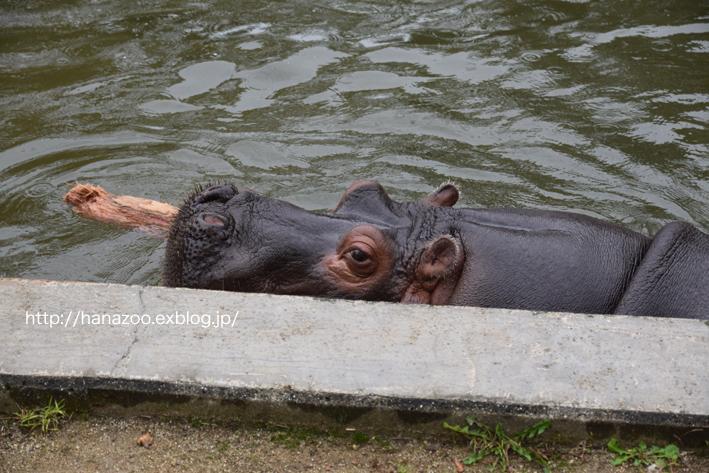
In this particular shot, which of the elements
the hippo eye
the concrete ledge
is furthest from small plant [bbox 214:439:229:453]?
the hippo eye

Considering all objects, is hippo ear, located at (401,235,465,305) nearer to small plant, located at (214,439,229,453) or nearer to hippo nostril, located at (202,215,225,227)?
hippo nostril, located at (202,215,225,227)

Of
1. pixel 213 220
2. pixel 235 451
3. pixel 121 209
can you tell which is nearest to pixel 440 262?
pixel 213 220

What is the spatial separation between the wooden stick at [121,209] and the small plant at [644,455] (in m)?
3.44

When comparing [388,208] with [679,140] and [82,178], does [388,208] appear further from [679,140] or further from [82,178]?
[679,140]

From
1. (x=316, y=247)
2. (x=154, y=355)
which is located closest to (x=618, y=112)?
(x=316, y=247)

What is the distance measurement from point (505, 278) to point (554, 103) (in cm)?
452

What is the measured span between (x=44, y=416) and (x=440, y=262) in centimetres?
194

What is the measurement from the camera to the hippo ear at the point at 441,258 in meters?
3.43

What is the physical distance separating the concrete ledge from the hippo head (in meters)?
0.40

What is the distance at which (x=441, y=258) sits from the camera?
3.47 metres

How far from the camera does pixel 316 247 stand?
3.52 m

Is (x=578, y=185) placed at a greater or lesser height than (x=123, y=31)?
lesser

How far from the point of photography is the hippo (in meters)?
3.38

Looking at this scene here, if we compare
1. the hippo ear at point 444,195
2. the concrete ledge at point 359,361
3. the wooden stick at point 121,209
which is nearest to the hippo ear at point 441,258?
the concrete ledge at point 359,361
